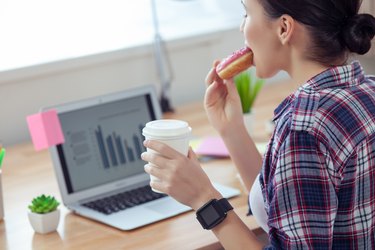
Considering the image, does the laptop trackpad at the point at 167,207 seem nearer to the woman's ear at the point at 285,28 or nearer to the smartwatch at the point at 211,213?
the smartwatch at the point at 211,213

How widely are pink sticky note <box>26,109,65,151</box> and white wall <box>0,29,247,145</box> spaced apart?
0.64 m

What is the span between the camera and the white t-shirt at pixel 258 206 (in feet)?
4.71

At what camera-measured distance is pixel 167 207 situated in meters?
1.69

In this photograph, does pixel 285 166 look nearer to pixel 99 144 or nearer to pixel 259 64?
pixel 259 64

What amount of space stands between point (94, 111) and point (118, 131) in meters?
0.08

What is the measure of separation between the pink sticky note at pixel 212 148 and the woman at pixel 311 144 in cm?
61

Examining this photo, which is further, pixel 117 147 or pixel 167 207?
pixel 117 147

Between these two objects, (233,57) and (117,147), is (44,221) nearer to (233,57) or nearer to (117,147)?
(117,147)

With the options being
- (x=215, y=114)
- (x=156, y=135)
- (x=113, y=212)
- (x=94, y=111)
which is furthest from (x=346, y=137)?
(x=94, y=111)

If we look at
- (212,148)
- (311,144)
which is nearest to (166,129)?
(311,144)

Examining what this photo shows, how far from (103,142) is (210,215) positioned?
1.70ft

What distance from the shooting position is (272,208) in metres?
1.26

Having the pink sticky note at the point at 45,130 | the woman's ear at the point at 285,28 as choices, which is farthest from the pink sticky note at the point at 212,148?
the woman's ear at the point at 285,28

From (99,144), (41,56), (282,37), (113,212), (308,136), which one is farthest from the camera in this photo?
(41,56)
